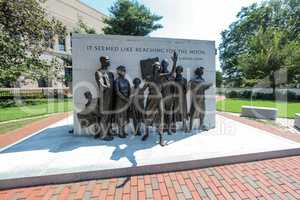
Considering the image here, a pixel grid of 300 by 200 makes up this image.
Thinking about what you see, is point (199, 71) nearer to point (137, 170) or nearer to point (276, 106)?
point (137, 170)

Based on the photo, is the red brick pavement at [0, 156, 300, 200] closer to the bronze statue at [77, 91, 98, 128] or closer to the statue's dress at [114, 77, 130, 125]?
the statue's dress at [114, 77, 130, 125]

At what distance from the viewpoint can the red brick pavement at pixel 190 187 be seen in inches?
121

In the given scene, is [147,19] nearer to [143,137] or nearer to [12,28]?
[12,28]

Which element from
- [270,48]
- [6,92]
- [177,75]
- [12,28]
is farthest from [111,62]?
[270,48]

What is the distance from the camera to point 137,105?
563 centimetres

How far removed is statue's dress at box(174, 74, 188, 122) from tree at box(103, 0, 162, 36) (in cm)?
1973

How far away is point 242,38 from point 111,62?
3206 cm

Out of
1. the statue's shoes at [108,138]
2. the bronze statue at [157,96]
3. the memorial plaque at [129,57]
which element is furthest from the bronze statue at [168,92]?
the statue's shoes at [108,138]

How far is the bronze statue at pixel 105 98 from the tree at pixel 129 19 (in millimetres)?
19851

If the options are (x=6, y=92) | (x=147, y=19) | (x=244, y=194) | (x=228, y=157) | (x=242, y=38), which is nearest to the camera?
(x=244, y=194)

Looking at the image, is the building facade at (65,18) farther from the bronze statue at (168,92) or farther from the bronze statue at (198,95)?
the bronze statue at (168,92)

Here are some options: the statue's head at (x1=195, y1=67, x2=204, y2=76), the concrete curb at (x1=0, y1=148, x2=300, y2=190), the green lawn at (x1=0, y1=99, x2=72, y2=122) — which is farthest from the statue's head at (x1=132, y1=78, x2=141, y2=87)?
the green lawn at (x1=0, y1=99, x2=72, y2=122)

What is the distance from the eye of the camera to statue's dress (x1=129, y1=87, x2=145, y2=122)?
5.58 meters

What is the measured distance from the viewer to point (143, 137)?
212 inches
